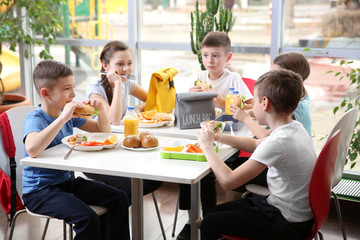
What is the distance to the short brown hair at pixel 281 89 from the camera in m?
1.99

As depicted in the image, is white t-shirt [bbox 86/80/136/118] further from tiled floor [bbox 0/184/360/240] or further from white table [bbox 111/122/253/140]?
tiled floor [bbox 0/184/360/240]

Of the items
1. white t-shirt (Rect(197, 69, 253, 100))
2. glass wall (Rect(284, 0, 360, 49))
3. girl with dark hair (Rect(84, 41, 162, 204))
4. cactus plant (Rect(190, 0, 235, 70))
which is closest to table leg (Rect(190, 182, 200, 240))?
girl with dark hair (Rect(84, 41, 162, 204))

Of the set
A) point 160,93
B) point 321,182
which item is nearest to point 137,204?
point 321,182

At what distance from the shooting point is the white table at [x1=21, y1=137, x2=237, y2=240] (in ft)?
6.27

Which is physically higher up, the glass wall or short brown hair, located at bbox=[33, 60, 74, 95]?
the glass wall

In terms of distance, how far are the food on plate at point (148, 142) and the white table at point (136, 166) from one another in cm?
3

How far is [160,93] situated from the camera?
300 centimetres

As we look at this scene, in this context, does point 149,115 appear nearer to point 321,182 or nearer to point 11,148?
point 11,148

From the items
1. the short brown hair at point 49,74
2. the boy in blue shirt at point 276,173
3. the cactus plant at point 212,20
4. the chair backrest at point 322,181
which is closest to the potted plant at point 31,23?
the cactus plant at point 212,20

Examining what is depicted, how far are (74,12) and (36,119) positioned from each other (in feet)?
8.54

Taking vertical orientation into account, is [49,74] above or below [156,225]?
above

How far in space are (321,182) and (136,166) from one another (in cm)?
74

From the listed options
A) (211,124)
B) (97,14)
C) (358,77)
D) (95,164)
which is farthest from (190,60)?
(95,164)

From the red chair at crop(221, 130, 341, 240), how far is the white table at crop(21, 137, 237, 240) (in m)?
0.30
